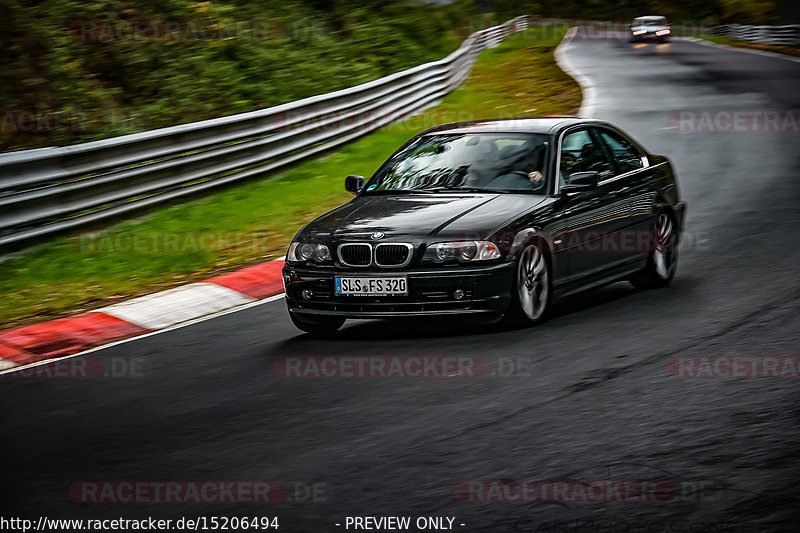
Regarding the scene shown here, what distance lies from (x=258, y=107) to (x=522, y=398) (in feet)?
47.0

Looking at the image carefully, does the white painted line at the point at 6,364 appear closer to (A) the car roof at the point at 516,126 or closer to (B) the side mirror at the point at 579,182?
(A) the car roof at the point at 516,126

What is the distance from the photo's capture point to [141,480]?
493cm

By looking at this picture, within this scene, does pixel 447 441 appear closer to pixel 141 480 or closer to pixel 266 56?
pixel 141 480

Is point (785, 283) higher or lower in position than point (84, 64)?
lower

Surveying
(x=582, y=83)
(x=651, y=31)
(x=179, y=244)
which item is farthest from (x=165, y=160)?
(x=651, y=31)

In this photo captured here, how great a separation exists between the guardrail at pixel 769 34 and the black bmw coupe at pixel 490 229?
39.1 meters

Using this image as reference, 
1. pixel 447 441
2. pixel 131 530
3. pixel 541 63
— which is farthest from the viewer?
pixel 541 63

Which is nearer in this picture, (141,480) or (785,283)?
(141,480)

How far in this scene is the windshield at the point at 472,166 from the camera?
841 cm

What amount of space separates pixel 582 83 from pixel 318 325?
20.8 meters

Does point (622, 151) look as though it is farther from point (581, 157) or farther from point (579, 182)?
point (579, 182)

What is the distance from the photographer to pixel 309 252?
7953 millimetres

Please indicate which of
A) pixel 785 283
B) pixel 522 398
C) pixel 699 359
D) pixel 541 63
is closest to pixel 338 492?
pixel 522 398

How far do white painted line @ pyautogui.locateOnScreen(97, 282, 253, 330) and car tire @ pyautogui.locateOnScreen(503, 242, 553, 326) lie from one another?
301cm
